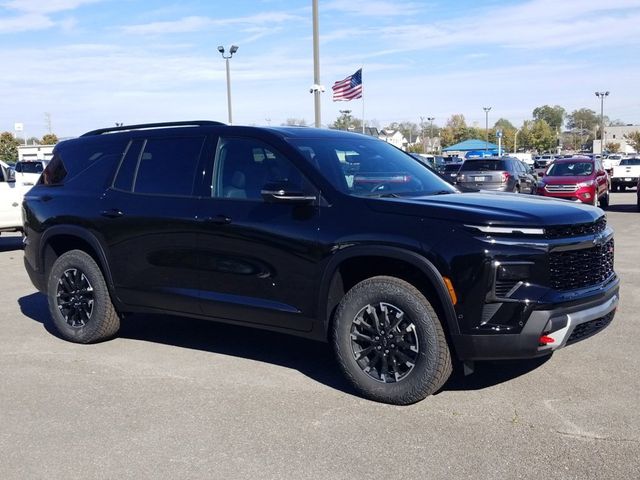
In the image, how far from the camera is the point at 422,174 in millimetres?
6082

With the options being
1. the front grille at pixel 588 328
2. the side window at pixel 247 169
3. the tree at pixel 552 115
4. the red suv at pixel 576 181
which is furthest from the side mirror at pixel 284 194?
the tree at pixel 552 115

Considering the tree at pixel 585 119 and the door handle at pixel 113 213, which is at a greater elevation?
the tree at pixel 585 119

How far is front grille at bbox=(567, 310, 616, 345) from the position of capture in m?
4.68

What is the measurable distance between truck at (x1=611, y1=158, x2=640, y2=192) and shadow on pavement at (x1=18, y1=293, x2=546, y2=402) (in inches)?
1052

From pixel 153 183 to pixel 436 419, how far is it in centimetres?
309

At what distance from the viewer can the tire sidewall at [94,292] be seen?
254 inches

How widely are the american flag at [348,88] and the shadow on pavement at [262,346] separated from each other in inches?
610

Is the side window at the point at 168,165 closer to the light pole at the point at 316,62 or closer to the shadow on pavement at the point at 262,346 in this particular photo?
the shadow on pavement at the point at 262,346

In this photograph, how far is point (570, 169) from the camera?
21312 mm

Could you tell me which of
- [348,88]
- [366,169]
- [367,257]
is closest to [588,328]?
[367,257]

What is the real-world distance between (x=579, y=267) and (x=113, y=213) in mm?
3816

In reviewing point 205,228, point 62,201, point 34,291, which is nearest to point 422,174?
point 205,228

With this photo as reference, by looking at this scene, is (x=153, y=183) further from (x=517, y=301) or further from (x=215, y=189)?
(x=517, y=301)

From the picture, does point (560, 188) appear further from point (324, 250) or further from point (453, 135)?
point (453, 135)
